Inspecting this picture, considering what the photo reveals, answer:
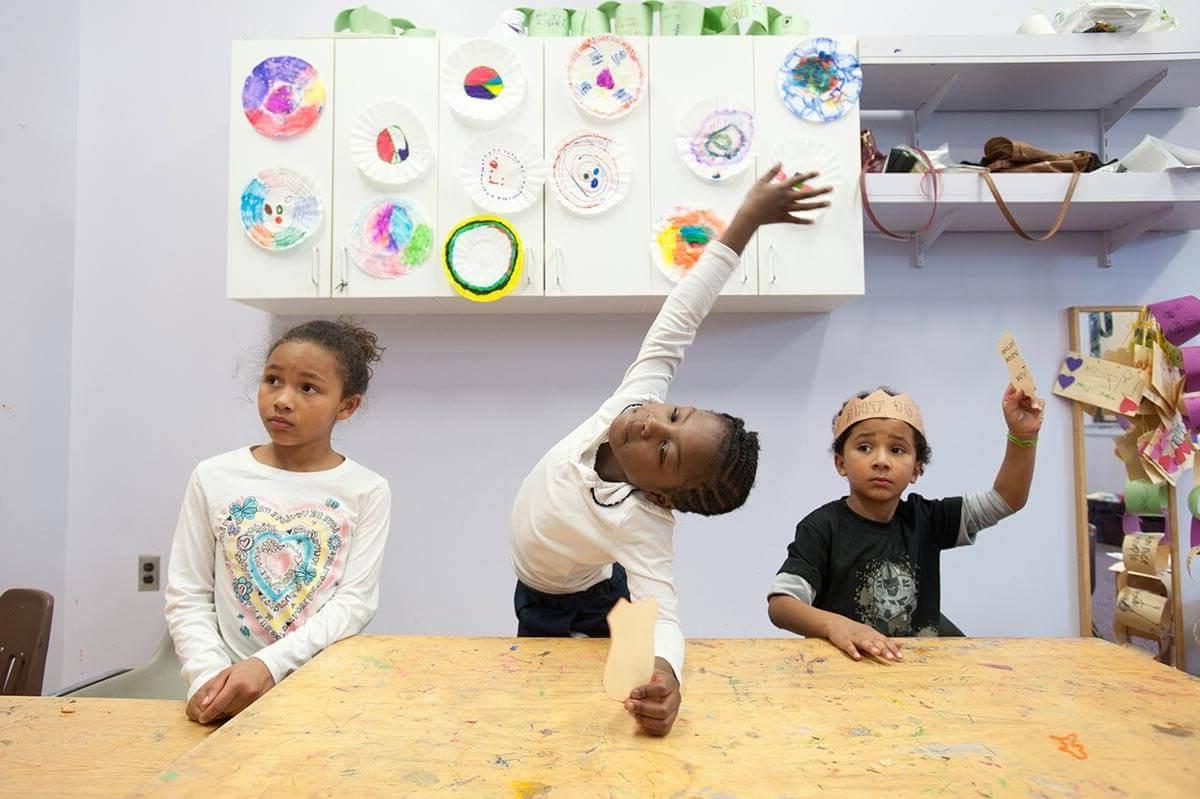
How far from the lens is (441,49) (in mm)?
2033

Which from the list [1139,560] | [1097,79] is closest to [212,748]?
[1139,560]

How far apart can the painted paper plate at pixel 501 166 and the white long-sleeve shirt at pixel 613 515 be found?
2.87 feet

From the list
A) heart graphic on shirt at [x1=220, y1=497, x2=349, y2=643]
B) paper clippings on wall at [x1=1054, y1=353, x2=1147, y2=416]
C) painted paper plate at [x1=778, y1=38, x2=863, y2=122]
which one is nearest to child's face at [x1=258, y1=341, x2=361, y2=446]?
heart graphic on shirt at [x1=220, y1=497, x2=349, y2=643]

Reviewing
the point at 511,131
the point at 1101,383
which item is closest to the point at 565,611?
the point at 511,131

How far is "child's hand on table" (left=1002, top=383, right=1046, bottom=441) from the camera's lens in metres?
1.41

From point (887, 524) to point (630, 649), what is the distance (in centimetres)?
91

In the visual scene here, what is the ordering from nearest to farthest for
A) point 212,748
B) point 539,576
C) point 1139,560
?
point 212,748 < point 539,576 < point 1139,560

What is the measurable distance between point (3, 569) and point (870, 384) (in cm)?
266

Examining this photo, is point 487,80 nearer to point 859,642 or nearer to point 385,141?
point 385,141

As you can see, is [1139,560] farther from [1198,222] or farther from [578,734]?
[578,734]

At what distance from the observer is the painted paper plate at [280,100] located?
2.02 metres

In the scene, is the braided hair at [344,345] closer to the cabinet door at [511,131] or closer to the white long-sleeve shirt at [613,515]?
the white long-sleeve shirt at [613,515]

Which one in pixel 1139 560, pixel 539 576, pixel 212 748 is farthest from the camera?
pixel 1139 560

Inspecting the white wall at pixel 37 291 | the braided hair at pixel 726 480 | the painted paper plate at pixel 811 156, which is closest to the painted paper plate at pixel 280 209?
the white wall at pixel 37 291
